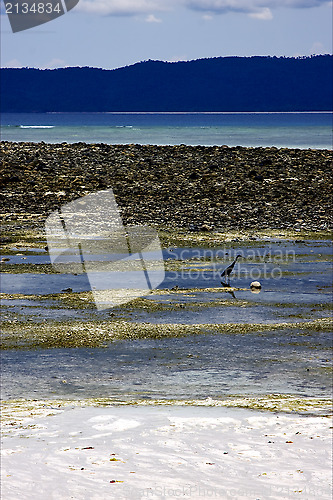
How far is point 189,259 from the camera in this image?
1370 centimetres

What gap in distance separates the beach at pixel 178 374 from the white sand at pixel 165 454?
14mm

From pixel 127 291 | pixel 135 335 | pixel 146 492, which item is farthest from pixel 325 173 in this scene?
pixel 146 492

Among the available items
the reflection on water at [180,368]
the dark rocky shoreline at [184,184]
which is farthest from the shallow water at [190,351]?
the dark rocky shoreline at [184,184]

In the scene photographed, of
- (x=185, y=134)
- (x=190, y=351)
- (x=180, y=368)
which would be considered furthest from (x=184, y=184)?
(x=185, y=134)

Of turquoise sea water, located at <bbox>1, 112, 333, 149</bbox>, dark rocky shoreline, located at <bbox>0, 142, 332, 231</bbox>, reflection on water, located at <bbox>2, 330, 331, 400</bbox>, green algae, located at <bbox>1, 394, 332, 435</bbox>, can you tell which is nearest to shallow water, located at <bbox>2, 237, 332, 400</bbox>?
reflection on water, located at <bbox>2, 330, 331, 400</bbox>

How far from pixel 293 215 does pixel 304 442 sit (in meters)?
12.8

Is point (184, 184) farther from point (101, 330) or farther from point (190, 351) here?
point (190, 351)

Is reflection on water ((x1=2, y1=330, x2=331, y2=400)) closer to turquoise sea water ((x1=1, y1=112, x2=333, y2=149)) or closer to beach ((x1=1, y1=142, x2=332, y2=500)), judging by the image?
beach ((x1=1, y1=142, x2=332, y2=500))

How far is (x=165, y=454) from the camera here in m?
5.72

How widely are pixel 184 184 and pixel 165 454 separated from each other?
→ 16.0 m

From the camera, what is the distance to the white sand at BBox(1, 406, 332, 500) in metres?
5.15

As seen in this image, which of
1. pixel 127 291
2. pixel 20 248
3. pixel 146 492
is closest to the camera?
pixel 146 492

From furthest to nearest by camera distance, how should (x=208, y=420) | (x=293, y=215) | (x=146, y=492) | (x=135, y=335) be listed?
(x=293, y=215) → (x=135, y=335) → (x=208, y=420) → (x=146, y=492)

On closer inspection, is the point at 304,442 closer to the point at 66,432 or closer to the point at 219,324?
the point at 66,432
